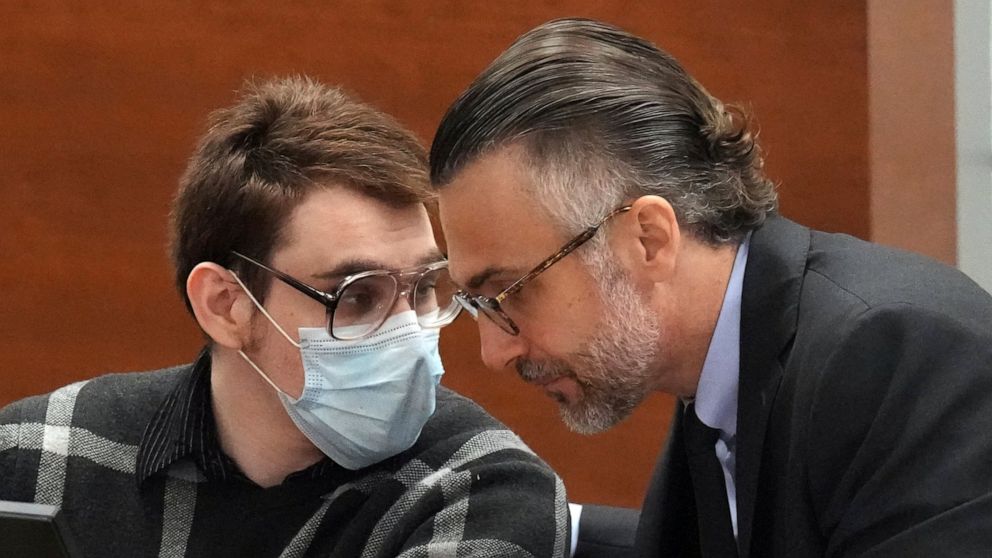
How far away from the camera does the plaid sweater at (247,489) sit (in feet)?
5.53

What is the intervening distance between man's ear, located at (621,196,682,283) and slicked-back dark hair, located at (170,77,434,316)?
46 cm

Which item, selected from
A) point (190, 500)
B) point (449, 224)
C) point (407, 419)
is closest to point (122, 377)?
point (190, 500)

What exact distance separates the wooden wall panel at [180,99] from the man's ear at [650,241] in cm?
117

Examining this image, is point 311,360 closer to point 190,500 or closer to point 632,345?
point 190,500

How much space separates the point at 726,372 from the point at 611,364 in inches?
5.1

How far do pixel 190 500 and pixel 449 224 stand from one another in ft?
1.97

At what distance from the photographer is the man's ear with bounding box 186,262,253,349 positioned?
5.98 feet

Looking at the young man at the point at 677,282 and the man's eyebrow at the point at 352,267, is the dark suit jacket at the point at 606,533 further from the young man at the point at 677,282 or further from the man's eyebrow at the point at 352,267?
the man's eyebrow at the point at 352,267

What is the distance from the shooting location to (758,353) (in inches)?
54.9

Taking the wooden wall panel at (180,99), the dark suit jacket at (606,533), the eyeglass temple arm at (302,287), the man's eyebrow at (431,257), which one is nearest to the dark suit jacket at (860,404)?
the dark suit jacket at (606,533)

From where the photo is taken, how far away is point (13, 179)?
2564 mm

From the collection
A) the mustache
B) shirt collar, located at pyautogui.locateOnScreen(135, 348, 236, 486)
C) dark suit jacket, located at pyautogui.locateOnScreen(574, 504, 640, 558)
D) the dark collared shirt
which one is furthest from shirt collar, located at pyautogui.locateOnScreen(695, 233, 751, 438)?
shirt collar, located at pyautogui.locateOnScreen(135, 348, 236, 486)

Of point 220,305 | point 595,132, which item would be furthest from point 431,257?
point 595,132

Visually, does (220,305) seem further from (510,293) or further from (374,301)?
(510,293)
